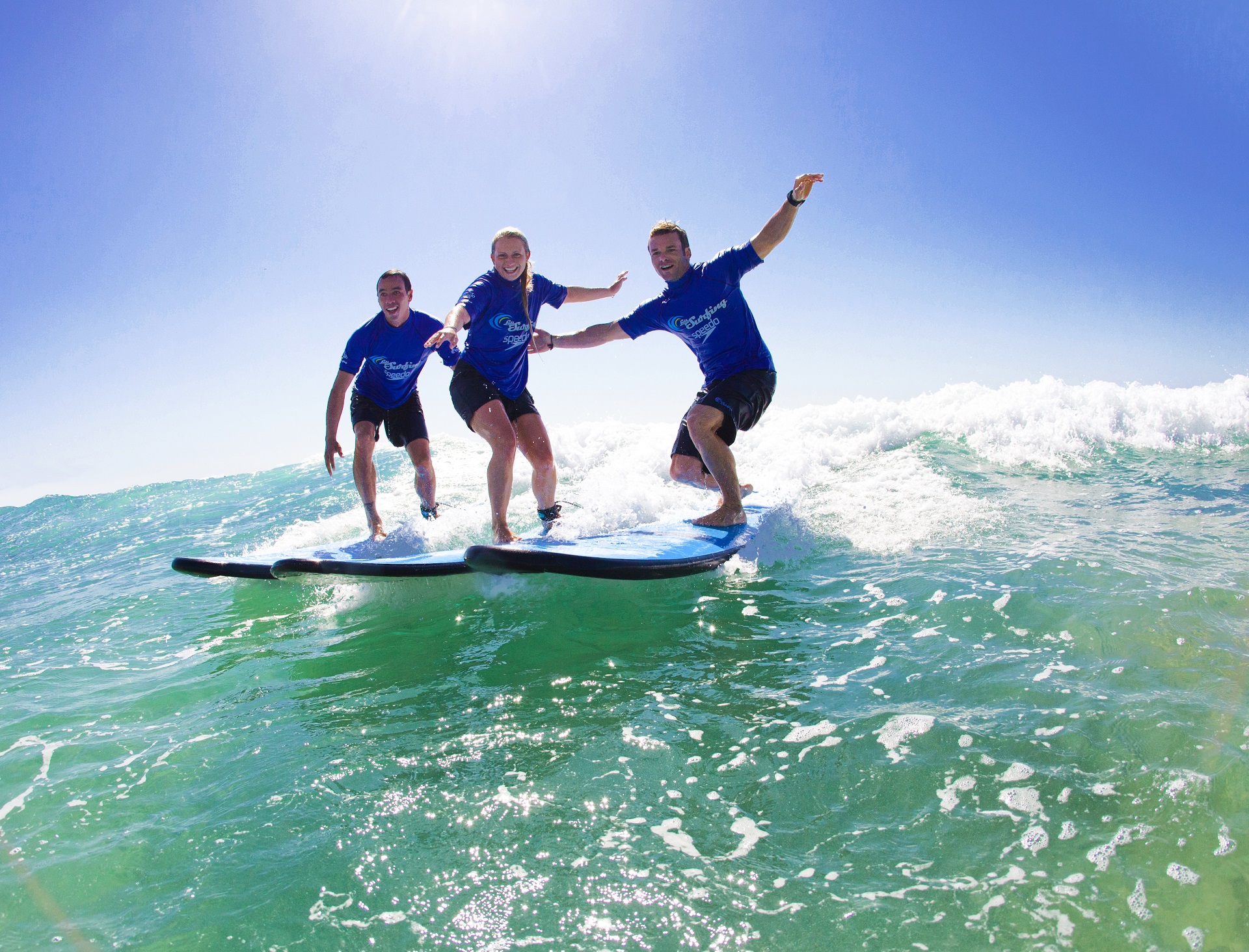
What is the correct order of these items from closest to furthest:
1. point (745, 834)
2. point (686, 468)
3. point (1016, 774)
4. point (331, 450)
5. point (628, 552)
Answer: point (745, 834), point (1016, 774), point (628, 552), point (686, 468), point (331, 450)

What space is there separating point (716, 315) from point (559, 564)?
249 centimetres

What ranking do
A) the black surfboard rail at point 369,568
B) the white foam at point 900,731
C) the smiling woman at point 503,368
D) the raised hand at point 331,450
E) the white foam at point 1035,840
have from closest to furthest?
the white foam at point 1035,840 < the white foam at point 900,731 < the black surfboard rail at point 369,568 < the smiling woman at point 503,368 < the raised hand at point 331,450

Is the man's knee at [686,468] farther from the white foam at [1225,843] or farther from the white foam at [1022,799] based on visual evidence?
the white foam at [1225,843]

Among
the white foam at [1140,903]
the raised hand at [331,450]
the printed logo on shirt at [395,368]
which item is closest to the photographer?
the white foam at [1140,903]

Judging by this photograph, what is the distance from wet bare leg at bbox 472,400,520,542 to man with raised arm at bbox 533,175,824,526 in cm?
134

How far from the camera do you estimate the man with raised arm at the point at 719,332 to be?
4.98 meters

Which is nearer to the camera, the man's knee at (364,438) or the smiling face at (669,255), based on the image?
the smiling face at (669,255)

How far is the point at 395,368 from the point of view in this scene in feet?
20.6

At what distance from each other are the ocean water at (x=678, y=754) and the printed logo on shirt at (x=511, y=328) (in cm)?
161

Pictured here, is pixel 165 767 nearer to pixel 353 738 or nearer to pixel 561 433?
pixel 353 738

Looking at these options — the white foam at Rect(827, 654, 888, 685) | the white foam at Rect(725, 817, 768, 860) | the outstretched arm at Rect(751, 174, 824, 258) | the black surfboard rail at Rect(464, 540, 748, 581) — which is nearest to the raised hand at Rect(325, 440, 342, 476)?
the black surfboard rail at Rect(464, 540, 748, 581)

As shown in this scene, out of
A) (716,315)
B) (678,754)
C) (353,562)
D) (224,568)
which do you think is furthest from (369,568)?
(716,315)

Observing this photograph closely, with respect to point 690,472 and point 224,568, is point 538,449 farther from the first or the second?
point 224,568

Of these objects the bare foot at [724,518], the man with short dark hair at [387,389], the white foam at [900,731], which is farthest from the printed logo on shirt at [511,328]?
the white foam at [900,731]
